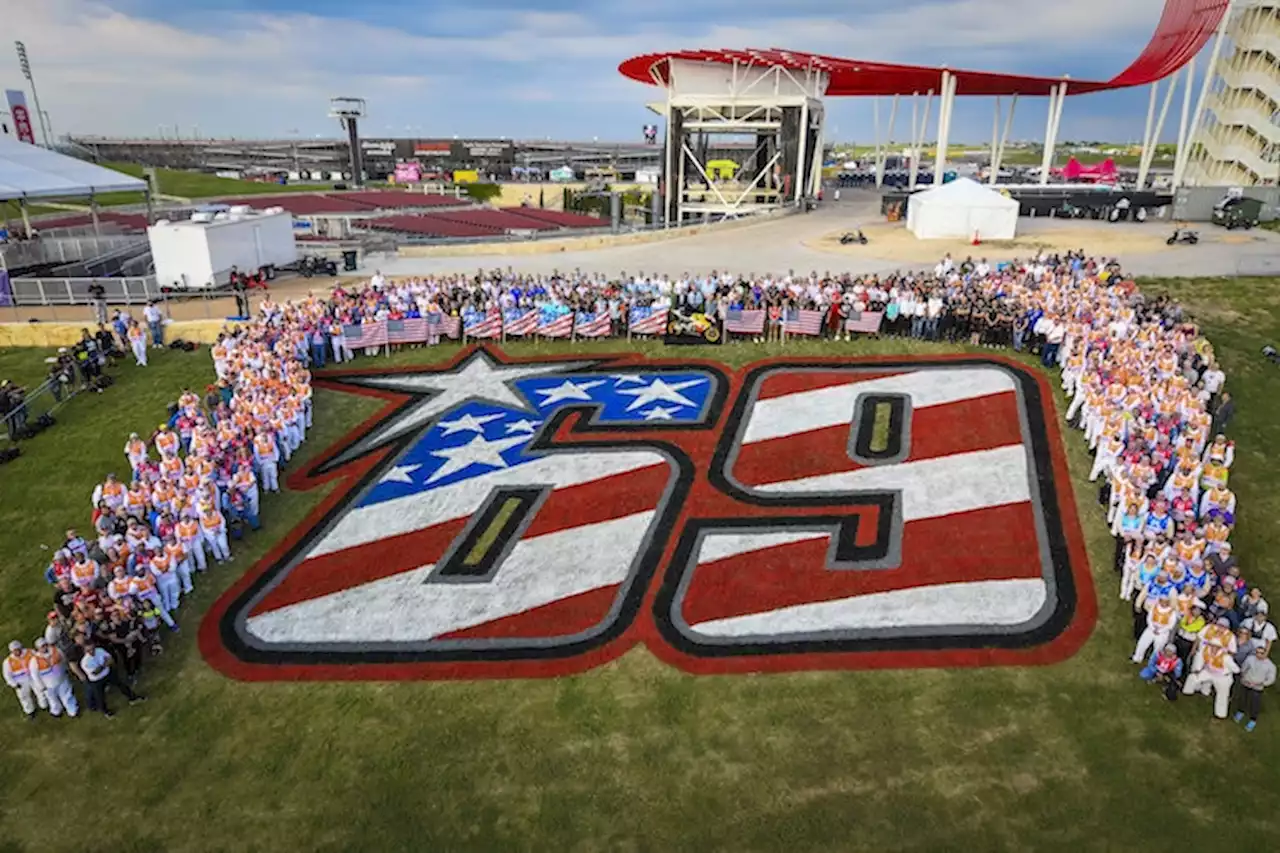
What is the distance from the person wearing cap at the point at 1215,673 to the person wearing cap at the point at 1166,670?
0.71 ft

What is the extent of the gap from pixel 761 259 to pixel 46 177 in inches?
1339

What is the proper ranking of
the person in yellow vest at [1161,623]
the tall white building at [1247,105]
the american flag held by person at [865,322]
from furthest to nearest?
the tall white building at [1247,105] → the american flag held by person at [865,322] → the person in yellow vest at [1161,623]

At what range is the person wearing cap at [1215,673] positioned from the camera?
12430 mm

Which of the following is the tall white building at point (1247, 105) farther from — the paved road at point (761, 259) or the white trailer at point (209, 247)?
the white trailer at point (209, 247)

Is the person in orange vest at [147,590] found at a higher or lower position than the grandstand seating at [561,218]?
lower

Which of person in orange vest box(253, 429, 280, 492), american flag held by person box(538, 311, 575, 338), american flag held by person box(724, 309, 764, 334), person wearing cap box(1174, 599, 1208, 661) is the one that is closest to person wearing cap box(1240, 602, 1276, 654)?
person wearing cap box(1174, 599, 1208, 661)

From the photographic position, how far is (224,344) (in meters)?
24.8

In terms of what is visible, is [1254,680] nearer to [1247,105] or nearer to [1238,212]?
[1238,212]

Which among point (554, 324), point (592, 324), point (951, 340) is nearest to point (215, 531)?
point (554, 324)

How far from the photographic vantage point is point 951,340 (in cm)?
2720

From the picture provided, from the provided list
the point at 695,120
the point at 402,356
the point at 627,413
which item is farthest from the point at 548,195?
the point at 627,413

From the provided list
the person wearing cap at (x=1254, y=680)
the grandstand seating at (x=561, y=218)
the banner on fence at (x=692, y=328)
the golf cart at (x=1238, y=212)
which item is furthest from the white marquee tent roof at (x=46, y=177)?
the golf cart at (x=1238, y=212)

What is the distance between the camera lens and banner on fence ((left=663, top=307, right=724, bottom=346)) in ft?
92.1

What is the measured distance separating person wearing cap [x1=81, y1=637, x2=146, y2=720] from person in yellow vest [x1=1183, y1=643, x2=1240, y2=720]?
57.1 ft
